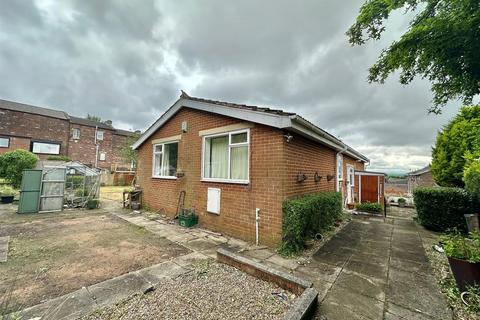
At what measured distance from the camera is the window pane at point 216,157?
6.69 meters

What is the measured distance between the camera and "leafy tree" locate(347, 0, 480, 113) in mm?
4656

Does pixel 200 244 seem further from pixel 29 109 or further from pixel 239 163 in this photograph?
pixel 29 109

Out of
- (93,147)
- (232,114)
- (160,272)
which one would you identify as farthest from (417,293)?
(93,147)

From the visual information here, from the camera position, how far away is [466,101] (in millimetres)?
6449

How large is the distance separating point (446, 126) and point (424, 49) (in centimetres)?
951

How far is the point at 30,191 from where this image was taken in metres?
9.11

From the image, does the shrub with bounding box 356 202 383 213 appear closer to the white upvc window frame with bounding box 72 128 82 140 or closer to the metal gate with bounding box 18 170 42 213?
the metal gate with bounding box 18 170 42 213

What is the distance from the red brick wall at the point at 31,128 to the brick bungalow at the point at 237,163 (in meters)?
28.1

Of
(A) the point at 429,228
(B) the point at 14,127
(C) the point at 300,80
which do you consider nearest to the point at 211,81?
(C) the point at 300,80

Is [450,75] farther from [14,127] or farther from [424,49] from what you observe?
[14,127]

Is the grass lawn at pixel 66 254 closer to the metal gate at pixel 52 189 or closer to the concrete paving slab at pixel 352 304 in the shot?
the metal gate at pixel 52 189

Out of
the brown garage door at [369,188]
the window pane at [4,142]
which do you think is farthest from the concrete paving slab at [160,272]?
the window pane at [4,142]

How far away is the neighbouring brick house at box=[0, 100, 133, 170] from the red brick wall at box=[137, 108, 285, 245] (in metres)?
22.9

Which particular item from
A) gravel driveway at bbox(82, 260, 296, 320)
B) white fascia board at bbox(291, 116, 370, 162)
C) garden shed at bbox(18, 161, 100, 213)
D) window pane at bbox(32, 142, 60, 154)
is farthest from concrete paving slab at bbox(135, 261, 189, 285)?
window pane at bbox(32, 142, 60, 154)
